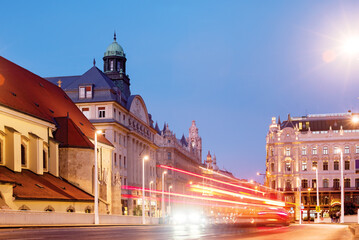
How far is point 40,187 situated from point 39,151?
19.3ft

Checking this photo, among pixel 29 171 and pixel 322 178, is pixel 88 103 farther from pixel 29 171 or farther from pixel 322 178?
pixel 322 178

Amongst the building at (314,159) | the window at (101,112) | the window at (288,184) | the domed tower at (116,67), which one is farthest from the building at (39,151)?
the building at (314,159)

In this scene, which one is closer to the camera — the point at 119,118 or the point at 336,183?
the point at 119,118

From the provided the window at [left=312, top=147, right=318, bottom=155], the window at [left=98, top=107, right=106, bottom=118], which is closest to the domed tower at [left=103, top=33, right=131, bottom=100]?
the window at [left=98, top=107, right=106, bottom=118]

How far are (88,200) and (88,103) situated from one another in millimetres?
33455

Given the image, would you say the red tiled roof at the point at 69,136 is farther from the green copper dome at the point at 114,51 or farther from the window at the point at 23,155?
the green copper dome at the point at 114,51

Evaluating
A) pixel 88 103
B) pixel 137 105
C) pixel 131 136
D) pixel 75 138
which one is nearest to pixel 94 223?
pixel 75 138

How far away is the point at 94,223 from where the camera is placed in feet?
125

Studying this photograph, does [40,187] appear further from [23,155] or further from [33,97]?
[33,97]

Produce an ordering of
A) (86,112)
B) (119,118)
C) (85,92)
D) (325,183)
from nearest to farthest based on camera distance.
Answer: (86,112)
(85,92)
(119,118)
(325,183)

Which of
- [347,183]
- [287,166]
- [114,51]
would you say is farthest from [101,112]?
[347,183]

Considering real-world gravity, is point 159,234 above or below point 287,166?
below

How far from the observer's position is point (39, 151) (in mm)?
48875

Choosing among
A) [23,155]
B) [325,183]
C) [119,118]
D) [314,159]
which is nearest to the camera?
[23,155]
